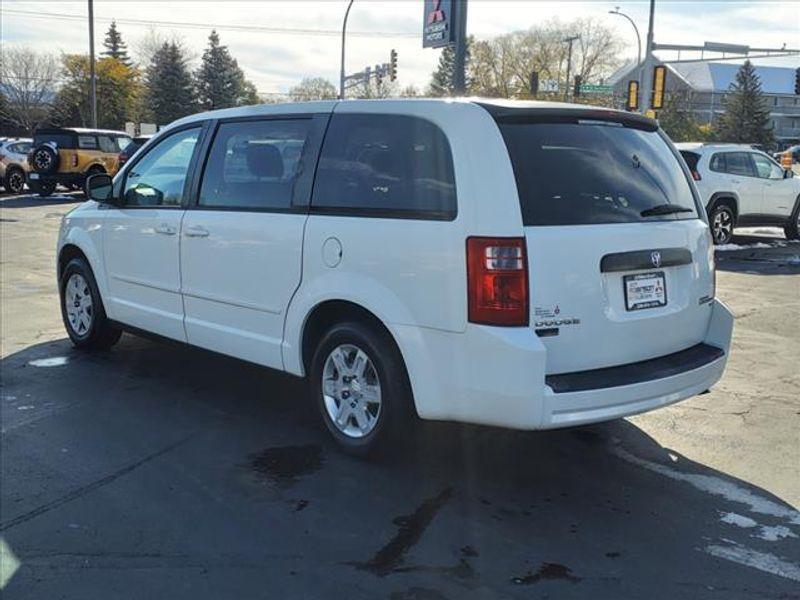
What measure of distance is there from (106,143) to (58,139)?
140 cm

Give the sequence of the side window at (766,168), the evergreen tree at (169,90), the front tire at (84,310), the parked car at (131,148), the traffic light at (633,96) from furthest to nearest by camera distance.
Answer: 1. the evergreen tree at (169,90)
2. the traffic light at (633,96)
3. the parked car at (131,148)
4. the side window at (766,168)
5. the front tire at (84,310)

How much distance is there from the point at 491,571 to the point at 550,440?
1.64 metres

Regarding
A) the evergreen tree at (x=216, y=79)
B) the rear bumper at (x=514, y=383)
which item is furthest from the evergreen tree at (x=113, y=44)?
the rear bumper at (x=514, y=383)

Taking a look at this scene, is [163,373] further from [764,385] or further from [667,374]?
[764,385]

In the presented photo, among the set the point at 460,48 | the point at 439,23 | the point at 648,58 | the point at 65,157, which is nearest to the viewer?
the point at 460,48

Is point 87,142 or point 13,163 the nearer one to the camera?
point 87,142

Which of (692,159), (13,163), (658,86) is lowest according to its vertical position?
(13,163)

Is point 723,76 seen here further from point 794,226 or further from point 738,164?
point 738,164

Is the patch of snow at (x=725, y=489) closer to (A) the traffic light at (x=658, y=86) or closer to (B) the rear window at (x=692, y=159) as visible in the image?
(B) the rear window at (x=692, y=159)

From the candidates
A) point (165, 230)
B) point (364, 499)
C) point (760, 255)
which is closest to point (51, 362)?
point (165, 230)

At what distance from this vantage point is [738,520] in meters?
3.71

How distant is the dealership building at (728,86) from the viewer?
104731 mm

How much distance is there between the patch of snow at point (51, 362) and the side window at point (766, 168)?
1282cm

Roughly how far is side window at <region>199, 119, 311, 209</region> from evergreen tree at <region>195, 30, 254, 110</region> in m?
66.5
